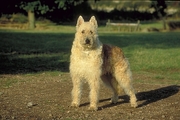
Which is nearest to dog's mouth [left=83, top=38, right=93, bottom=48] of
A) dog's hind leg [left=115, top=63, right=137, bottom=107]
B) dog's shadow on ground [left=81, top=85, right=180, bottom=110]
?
dog's hind leg [left=115, top=63, right=137, bottom=107]

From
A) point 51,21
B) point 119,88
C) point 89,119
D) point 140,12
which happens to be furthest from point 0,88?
→ point 140,12

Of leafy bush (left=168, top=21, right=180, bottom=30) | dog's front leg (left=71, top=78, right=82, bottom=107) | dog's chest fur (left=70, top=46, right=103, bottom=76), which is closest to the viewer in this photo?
dog's chest fur (left=70, top=46, right=103, bottom=76)

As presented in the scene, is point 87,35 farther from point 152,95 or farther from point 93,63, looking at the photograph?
point 152,95

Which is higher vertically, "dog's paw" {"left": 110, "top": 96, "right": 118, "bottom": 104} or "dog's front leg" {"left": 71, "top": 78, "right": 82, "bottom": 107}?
"dog's front leg" {"left": 71, "top": 78, "right": 82, "bottom": 107}

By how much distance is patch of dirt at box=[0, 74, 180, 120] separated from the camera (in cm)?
1126

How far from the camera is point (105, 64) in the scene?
1234 cm

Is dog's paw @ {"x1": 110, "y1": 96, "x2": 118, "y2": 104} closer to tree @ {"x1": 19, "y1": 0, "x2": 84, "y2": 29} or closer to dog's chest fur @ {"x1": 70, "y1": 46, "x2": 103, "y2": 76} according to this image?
dog's chest fur @ {"x1": 70, "y1": 46, "x2": 103, "y2": 76}

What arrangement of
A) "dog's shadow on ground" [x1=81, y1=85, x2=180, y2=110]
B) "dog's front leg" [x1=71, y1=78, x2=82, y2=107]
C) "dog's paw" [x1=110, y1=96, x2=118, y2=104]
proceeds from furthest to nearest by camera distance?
"dog's shadow on ground" [x1=81, y1=85, x2=180, y2=110] < "dog's paw" [x1=110, y1=96, x2=118, y2=104] < "dog's front leg" [x1=71, y1=78, x2=82, y2=107]

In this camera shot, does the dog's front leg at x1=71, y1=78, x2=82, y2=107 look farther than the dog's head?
Yes

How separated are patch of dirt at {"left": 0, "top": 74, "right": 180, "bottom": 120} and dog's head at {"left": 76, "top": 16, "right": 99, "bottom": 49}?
1562mm

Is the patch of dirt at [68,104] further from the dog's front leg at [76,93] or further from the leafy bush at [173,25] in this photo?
the leafy bush at [173,25]

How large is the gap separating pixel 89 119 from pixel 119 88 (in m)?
2.16

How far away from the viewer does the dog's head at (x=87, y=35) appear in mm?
11344

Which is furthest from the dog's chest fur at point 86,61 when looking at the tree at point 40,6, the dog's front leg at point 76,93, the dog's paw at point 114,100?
the tree at point 40,6
